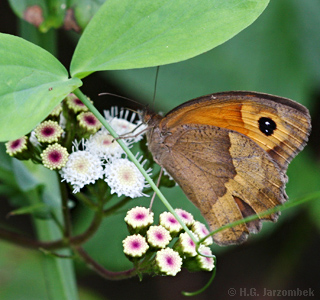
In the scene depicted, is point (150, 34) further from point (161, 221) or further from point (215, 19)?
point (161, 221)

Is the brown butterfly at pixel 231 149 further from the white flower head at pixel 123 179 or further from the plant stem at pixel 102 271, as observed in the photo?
the plant stem at pixel 102 271

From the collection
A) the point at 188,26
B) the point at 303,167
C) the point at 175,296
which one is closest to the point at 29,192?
the point at 188,26

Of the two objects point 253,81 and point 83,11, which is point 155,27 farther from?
point 253,81

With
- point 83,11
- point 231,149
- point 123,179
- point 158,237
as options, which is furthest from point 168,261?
point 83,11

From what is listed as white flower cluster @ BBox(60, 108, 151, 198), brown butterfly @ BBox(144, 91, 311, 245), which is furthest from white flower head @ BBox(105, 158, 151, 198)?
brown butterfly @ BBox(144, 91, 311, 245)

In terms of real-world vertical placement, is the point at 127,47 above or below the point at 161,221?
above

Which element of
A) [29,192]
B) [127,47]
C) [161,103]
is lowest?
[29,192]

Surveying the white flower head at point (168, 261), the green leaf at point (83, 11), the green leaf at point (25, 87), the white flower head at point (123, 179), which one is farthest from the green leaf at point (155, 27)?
the green leaf at point (83, 11)
